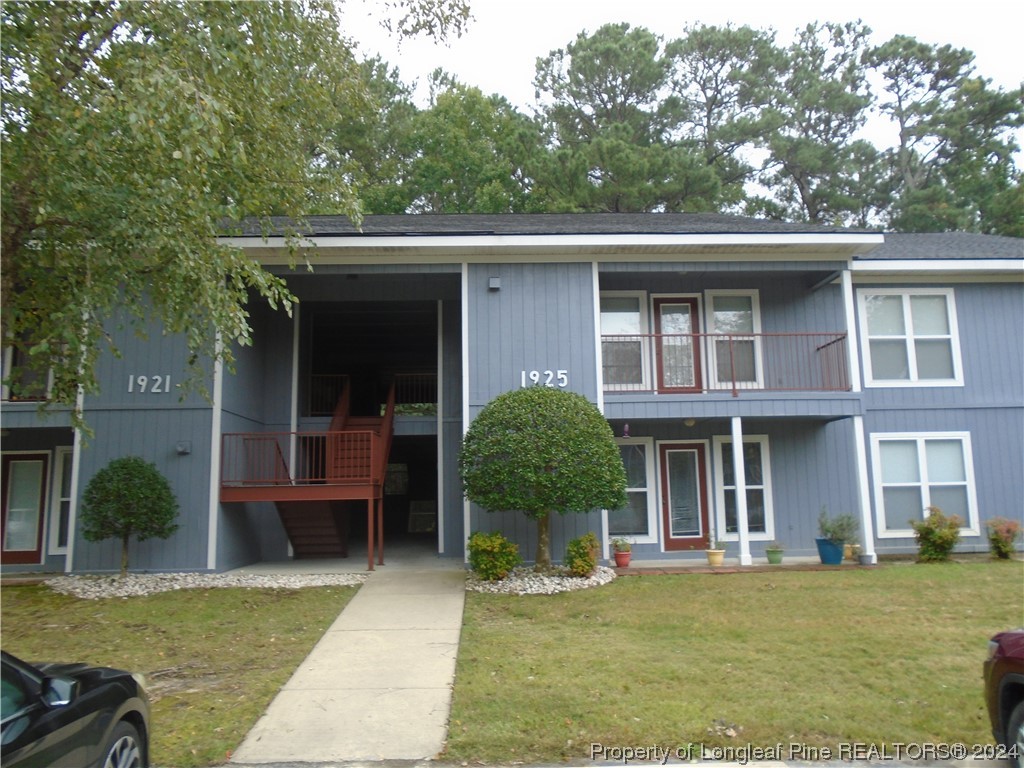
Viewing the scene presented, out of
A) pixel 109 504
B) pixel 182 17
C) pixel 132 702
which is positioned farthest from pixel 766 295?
pixel 132 702

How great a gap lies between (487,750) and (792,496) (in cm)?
966

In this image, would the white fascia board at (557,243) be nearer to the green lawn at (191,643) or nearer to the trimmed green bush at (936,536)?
the trimmed green bush at (936,536)

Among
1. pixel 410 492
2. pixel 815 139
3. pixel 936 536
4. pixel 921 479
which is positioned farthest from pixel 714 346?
pixel 815 139

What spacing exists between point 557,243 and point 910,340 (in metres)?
6.90

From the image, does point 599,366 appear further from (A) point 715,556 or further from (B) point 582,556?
(A) point 715,556

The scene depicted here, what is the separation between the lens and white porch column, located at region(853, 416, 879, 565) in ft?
40.0

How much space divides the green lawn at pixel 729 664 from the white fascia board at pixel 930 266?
5.44 metres

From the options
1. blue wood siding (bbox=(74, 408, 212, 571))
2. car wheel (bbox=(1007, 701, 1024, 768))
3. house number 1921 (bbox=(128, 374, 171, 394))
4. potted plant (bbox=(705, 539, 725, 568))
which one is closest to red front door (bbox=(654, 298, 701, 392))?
potted plant (bbox=(705, 539, 725, 568))

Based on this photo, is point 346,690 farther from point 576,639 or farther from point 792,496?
point 792,496

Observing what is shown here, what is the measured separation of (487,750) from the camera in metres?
5.12

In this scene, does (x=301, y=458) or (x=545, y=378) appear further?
(x=301, y=458)

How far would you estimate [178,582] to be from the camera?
440 inches

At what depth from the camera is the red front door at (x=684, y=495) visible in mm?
13180

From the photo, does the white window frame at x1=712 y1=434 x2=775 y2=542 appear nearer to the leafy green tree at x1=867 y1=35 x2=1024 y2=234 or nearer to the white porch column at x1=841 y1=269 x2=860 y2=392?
the white porch column at x1=841 y1=269 x2=860 y2=392
